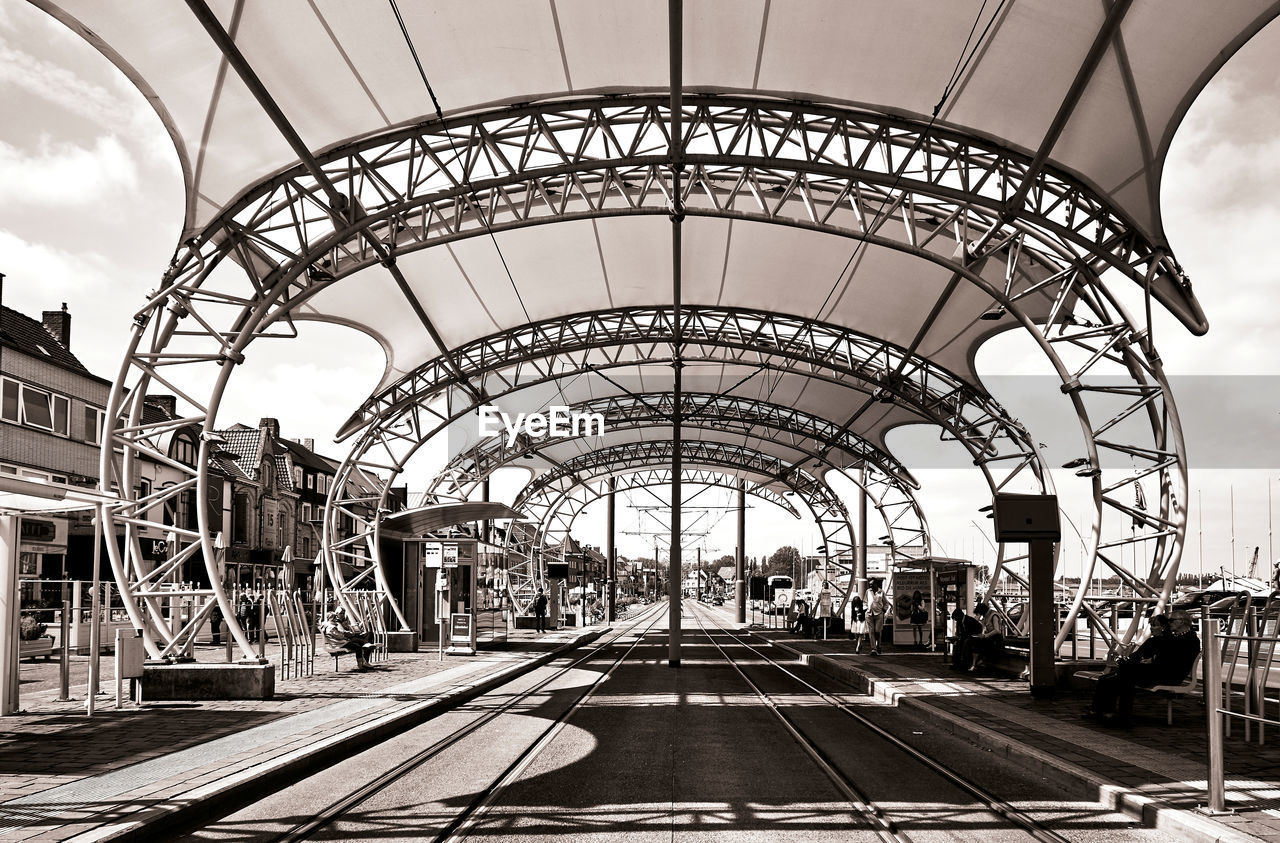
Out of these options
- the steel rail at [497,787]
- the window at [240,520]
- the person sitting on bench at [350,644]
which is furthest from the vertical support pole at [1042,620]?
the window at [240,520]

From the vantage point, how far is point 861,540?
47094 millimetres

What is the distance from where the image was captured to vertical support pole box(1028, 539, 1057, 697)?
17281mm

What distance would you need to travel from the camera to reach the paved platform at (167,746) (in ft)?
25.6

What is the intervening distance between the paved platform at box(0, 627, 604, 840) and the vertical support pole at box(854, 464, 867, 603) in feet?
86.1

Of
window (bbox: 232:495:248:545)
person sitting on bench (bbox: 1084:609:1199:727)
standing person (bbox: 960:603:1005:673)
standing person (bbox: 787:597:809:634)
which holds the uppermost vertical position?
window (bbox: 232:495:248:545)

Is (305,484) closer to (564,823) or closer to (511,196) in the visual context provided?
(511,196)

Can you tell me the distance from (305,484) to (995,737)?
6563 cm

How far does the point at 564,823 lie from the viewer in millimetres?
7871

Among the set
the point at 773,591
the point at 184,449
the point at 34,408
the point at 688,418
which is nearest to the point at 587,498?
the point at 773,591

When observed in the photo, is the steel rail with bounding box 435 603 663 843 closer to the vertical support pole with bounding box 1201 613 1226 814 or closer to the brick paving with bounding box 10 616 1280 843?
the brick paving with bounding box 10 616 1280 843

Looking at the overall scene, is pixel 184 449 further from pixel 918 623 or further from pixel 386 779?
pixel 386 779

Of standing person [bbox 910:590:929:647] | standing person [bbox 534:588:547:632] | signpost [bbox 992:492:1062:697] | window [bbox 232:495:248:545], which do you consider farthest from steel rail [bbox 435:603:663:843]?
window [bbox 232:495:248:545]

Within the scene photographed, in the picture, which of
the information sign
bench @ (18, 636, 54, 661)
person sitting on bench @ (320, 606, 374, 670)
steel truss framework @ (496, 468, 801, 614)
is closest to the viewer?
person sitting on bench @ (320, 606, 374, 670)

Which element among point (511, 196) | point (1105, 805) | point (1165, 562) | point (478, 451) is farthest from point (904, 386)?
point (1105, 805)
